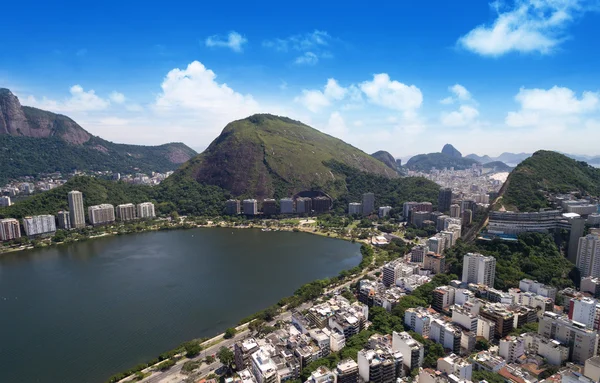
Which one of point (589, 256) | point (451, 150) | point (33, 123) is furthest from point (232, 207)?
point (451, 150)

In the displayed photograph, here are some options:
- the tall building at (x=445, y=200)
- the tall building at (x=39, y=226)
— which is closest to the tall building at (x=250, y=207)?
the tall building at (x=39, y=226)

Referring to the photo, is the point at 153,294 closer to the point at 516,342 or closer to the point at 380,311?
the point at 380,311

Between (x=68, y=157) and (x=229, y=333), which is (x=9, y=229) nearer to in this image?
(x=229, y=333)

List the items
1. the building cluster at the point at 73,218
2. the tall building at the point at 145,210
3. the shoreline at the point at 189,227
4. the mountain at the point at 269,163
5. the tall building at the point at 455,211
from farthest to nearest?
the mountain at the point at 269,163 < the tall building at the point at 145,210 < the tall building at the point at 455,211 < the building cluster at the point at 73,218 < the shoreline at the point at 189,227

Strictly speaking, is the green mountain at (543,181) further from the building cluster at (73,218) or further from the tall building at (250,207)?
the building cluster at (73,218)

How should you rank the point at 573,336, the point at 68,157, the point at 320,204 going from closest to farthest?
the point at 573,336
the point at 320,204
the point at 68,157

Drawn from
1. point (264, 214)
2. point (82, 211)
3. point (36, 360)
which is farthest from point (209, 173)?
point (36, 360)

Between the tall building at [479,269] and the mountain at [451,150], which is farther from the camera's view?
the mountain at [451,150]
